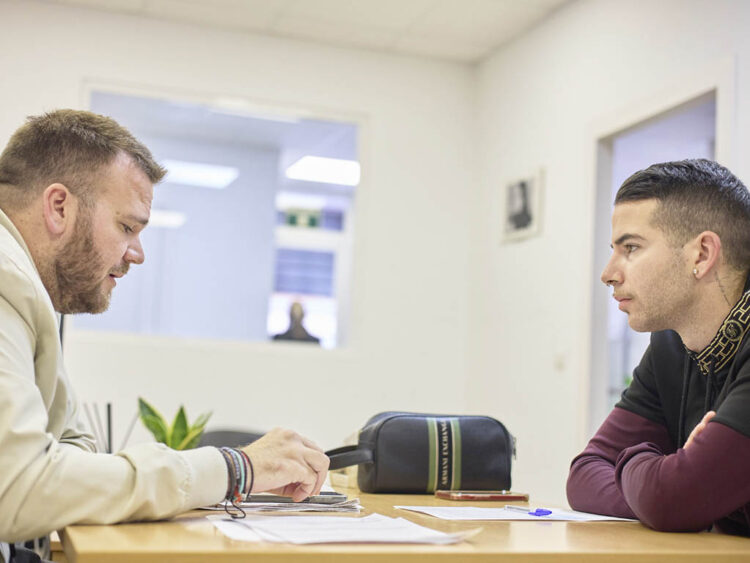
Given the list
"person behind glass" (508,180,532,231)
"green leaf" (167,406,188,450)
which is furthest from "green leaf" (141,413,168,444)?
"person behind glass" (508,180,532,231)

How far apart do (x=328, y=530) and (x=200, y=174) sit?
4.66 meters

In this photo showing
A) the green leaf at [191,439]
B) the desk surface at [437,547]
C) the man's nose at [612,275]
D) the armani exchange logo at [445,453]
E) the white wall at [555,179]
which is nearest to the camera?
the desk surface at [437,547]

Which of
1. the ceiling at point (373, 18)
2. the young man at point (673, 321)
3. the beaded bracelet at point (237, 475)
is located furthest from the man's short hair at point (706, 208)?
the ceiling at point (373, 18)

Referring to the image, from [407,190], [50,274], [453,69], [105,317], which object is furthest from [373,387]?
[50,274]

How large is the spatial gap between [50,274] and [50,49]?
13.3ft

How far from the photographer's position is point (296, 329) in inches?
218

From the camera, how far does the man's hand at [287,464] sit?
1.32m

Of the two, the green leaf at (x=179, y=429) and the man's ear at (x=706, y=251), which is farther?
the green leaf at (x=179, y=429)

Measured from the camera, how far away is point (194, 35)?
5.45m

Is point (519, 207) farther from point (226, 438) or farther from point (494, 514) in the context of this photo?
point (494, 514)

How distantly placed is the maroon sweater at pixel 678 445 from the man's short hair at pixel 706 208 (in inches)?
4.7

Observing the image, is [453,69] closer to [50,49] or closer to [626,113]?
[626,113]

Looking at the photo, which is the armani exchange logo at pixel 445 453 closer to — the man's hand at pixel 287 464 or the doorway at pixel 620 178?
the man's hand at pixel 287 464

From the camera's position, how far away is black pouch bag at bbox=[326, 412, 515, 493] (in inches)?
73.0
